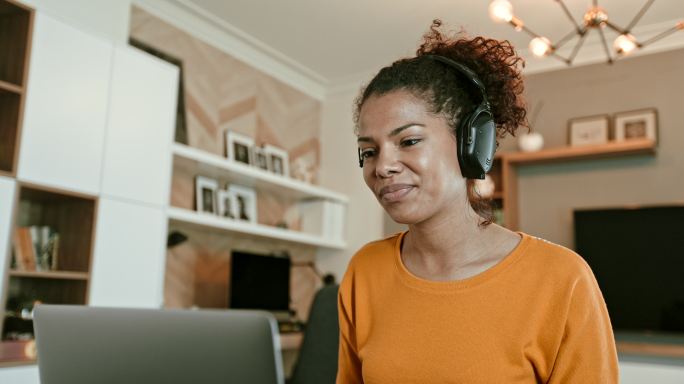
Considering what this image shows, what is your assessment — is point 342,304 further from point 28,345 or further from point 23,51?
point 23,51

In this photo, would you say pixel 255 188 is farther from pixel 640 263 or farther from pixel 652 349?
pixel 652 349

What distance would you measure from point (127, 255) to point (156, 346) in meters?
2.20

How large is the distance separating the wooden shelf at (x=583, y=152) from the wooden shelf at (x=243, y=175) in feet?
4.61

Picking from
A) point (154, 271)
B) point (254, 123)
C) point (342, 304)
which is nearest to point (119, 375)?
point (342, 304)

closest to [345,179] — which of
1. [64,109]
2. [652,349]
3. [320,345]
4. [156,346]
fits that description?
[652,349]

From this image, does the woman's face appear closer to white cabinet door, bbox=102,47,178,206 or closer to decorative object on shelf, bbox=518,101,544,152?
white cabinet door, bbox=102,47,178,206

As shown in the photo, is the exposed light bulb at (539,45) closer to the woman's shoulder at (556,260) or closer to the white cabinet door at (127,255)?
the white cabinet door at (127,255)

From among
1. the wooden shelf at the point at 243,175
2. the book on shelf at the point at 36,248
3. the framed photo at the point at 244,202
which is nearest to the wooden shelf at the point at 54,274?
the book on shelf at the point at 36,248

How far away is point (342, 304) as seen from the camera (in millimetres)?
1293

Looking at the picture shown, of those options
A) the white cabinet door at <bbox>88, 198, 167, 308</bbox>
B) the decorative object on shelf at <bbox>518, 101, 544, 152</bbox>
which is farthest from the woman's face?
the decorative object on shelf at <bbox>518, 101, 544, 152</bbox>

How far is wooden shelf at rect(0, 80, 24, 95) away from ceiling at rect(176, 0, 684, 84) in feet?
4.95

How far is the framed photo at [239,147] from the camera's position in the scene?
4.08 m

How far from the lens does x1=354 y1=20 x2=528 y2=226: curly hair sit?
113 centimetres

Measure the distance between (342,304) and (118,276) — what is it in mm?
1794
